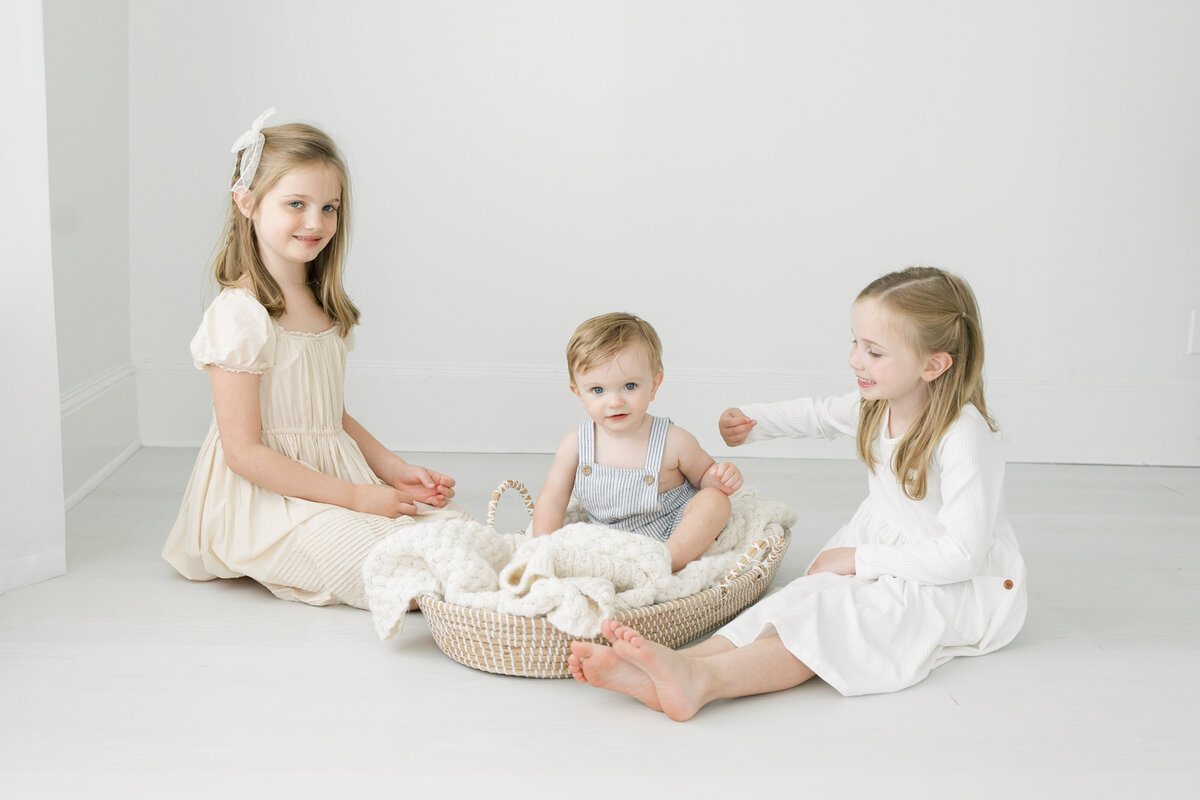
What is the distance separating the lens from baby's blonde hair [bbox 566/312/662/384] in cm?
178

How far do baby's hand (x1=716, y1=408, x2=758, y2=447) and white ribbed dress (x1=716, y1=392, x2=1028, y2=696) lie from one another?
25 centimetres

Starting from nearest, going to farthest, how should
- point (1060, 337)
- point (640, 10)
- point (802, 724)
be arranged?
point (802, 724), point (640, 10), point (1060, 337)

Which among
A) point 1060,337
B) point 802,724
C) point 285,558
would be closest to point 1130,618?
point 802,724

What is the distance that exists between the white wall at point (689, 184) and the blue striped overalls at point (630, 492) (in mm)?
975

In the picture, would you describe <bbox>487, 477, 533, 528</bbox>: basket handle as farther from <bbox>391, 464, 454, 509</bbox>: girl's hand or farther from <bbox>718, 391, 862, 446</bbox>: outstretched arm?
<bbox>718, 391, 862, 446</bbox>: outstretched arm

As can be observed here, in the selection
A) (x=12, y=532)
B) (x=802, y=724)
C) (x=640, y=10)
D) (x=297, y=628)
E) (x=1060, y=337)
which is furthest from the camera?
(x=1060, y=337)

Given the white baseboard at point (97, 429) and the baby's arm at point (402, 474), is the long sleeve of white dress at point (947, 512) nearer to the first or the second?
the baby's arm at point (402, 474)

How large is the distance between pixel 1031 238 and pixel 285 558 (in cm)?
200

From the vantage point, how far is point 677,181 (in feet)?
9.06

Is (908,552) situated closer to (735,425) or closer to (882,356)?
(882,356)

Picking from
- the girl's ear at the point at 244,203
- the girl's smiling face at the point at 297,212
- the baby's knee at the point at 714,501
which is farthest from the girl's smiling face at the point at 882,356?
the girl's ear at the point at 244,203

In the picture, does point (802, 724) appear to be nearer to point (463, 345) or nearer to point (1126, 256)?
point (463, 345)

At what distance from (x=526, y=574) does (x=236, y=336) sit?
2.07 feet

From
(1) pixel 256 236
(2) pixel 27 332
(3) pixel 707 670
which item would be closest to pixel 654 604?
(3) pixel 707 670
